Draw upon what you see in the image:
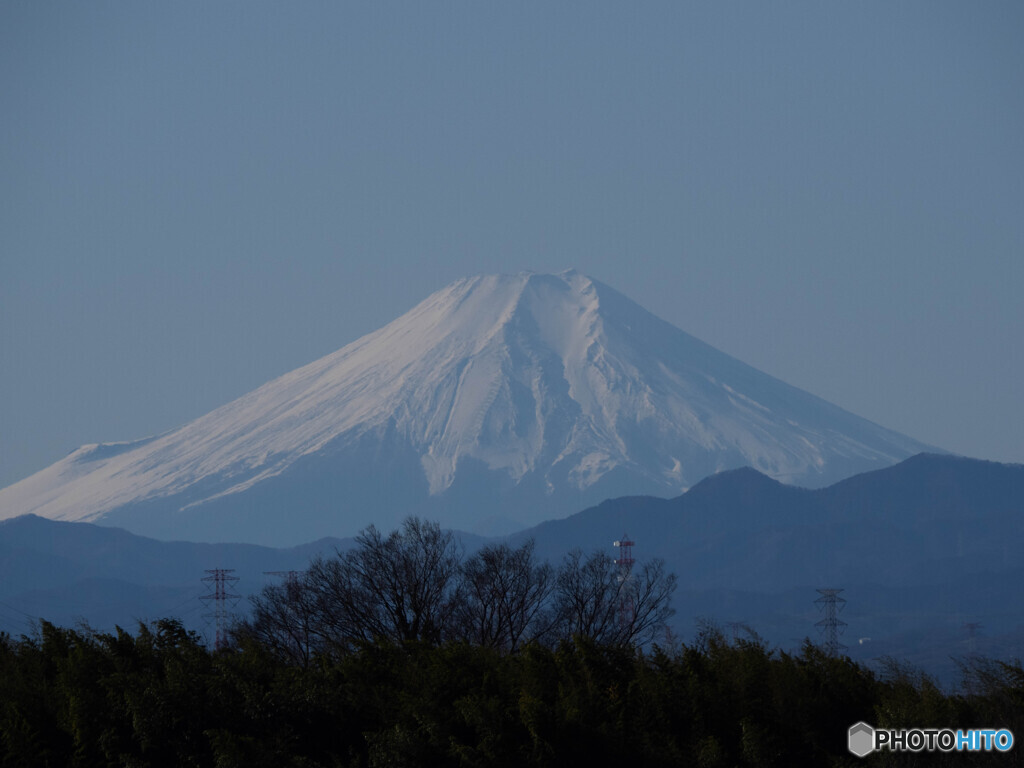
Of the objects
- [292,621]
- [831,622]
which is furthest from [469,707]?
[831,622]

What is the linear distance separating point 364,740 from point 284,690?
1.09 m

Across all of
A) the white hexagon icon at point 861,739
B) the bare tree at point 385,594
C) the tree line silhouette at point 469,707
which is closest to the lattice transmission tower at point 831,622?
the tree line silhouette at point 469,707

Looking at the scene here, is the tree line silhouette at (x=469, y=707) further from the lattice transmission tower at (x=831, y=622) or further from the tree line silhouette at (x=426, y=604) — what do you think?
the tree line silhouette at (x=426, y=604)

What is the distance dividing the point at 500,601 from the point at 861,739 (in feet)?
57.5

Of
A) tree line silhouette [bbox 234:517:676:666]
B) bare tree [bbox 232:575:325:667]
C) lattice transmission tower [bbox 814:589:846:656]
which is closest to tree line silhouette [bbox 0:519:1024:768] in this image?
lattice transmission tower [bbox 814:589:846:656]

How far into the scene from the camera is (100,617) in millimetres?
192375

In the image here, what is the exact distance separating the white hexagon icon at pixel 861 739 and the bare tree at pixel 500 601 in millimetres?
13607

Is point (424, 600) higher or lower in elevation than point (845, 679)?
higher

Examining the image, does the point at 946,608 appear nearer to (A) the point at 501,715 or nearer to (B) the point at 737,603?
(B) the point at 737,603

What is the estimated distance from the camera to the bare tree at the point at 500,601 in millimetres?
32062

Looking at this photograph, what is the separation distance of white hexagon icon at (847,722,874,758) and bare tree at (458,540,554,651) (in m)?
13.6

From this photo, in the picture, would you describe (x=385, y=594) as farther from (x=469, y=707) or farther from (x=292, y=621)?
(x=469, y=707)

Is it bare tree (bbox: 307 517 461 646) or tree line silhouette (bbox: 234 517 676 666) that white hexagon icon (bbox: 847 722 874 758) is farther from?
bare tree (bbox: 307 517 461 646)

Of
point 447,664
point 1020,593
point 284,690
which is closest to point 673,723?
point 447,664
